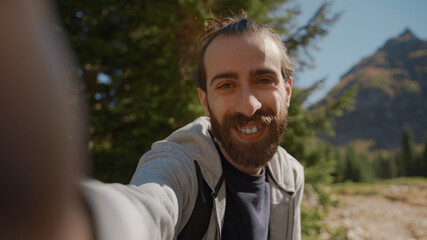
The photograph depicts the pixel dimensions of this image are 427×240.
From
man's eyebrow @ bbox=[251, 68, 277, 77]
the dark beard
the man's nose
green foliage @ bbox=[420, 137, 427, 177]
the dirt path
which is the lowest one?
green foliage @ bbox=[420, 137, 427, 177]

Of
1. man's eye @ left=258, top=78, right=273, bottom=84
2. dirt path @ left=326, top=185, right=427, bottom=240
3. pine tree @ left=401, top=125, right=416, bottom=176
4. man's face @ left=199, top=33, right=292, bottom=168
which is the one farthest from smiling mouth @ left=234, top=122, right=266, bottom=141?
pine tree @ left=401, top=125, right=416, bottom=176

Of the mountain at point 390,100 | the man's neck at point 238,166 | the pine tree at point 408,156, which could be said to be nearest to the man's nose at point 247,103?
the man's neck at point 238,166

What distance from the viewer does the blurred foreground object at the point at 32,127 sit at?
1.01ft

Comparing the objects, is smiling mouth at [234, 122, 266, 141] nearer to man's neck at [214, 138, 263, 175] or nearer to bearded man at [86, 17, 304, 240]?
bearded man at [86, 17, 304, 240]

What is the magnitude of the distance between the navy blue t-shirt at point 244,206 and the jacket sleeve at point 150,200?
0.31 meters

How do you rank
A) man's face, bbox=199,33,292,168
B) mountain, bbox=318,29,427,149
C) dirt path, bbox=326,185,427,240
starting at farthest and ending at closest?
mountain, bbox=318,29,427,149 < dirt path, bbox=326,185,427,240 < man's face, bbox=199,33,292,168

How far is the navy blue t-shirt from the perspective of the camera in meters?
1.57

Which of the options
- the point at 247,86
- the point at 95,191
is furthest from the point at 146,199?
the point at 247,86

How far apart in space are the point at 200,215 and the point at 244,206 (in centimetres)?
34

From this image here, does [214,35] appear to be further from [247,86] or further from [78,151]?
[78,151]

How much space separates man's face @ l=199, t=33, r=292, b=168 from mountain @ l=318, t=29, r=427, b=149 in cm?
14245

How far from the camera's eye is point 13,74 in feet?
1.03

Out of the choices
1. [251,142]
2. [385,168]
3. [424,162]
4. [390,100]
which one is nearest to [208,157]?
[251,142]

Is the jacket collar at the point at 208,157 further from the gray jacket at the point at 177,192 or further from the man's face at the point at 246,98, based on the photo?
the man's face at the point at 246,98
